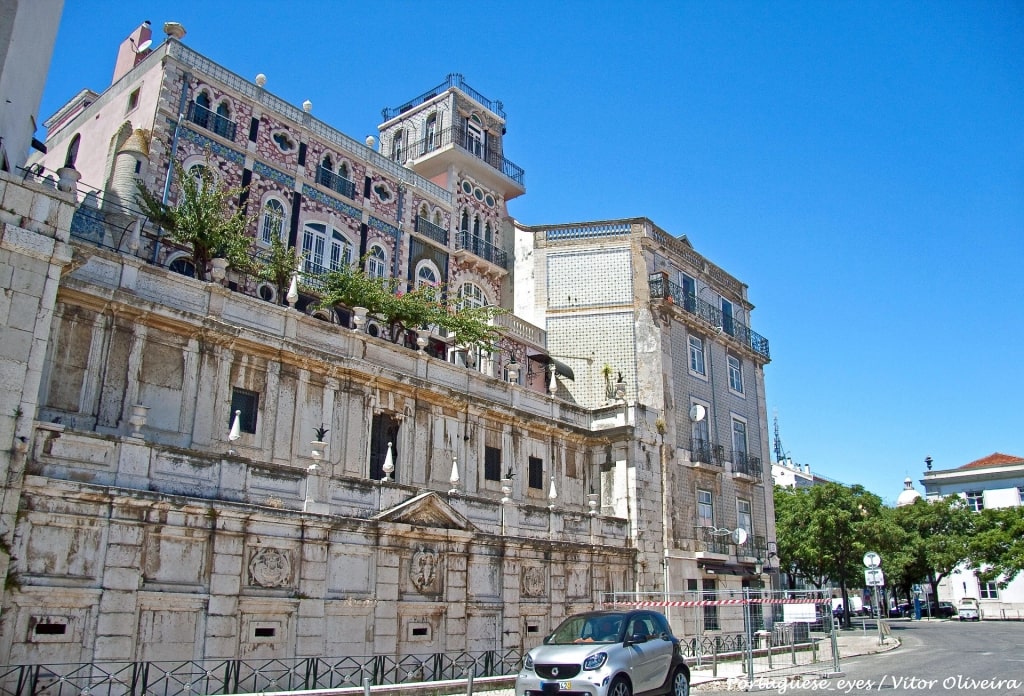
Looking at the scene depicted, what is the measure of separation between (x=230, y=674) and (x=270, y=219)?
45.0 feet

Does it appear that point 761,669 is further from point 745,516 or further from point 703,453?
point 745,516

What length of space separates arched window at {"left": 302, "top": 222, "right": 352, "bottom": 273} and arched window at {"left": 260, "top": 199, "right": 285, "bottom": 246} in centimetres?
82

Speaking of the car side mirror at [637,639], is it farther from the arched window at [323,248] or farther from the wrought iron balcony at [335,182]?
the wrought iron balcony at [335,182]

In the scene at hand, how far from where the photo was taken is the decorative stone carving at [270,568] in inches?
593

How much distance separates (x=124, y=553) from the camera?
43.7 ft

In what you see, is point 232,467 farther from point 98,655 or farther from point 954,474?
point 954,474

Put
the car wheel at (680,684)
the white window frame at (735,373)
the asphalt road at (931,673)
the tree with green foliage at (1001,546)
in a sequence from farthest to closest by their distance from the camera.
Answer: the tree with green foliage at (1001,546), the white window frame at (735,373), the asphalt road at (931,673), the car wheel at (680,684)

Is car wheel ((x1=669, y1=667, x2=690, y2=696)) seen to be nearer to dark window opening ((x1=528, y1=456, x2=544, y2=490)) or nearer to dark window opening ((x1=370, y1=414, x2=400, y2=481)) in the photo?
dark window opening ((x1=370, y1=414, x2=400, y2=481))

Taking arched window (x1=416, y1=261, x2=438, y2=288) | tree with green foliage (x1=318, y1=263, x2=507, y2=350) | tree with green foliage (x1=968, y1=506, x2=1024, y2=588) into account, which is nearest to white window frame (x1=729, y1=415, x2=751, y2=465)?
tree with green foliage (x1=318, y1=263, x2=507, y2=350)

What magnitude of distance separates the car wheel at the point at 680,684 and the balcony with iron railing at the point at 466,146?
919 inches

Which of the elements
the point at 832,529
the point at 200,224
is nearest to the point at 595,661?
the point at 200,224

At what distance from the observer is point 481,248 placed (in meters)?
31.5

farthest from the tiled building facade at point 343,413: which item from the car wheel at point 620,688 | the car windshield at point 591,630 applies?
the car wheel at point 620,688

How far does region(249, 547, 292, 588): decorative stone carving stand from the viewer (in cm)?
1506
